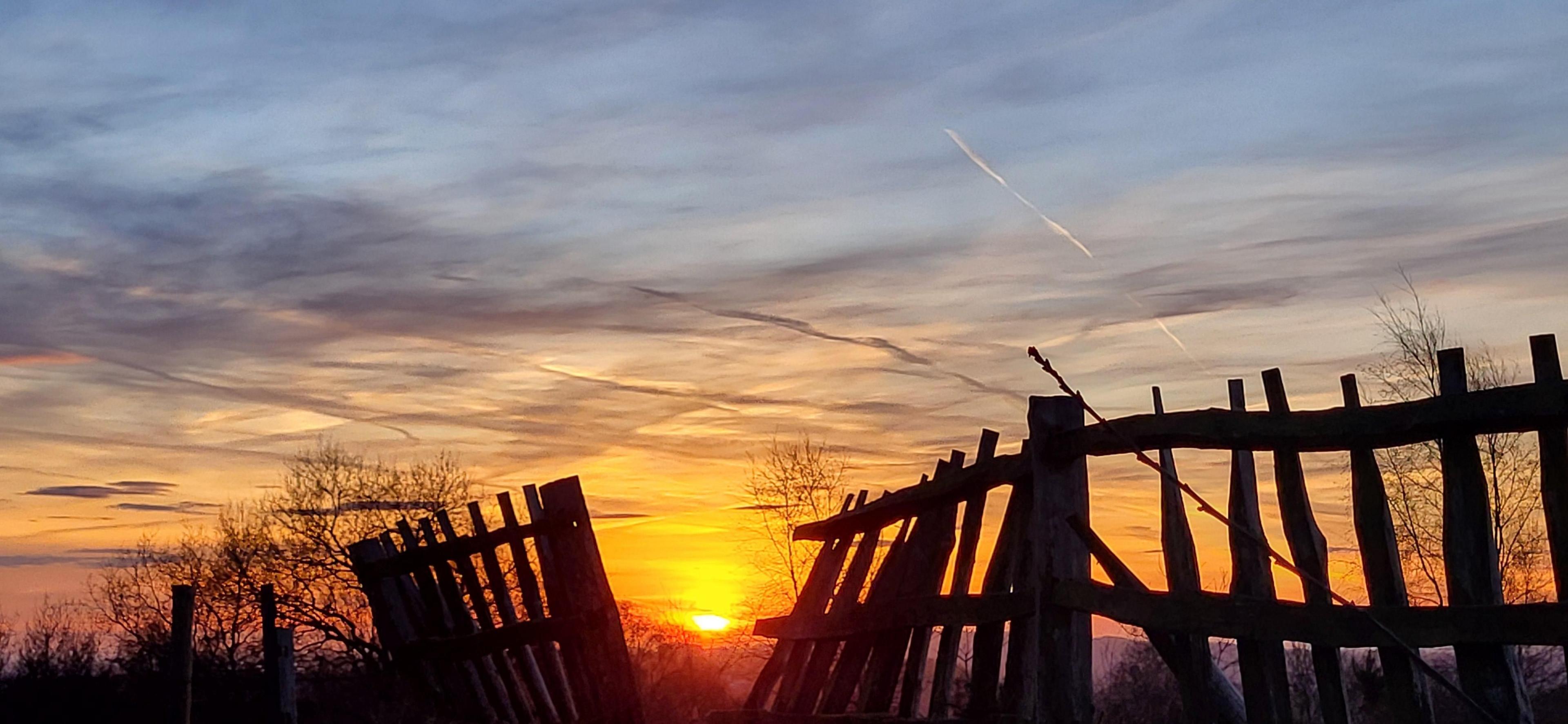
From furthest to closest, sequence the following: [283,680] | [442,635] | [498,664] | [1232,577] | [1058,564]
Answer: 1. [283,680]
2. [442,635]
3. [498,664]
4. [1058,564]
5. [1232,577]

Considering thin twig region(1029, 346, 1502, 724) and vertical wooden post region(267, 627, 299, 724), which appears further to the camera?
vertical wooden post region(267, 627, 299, 724)

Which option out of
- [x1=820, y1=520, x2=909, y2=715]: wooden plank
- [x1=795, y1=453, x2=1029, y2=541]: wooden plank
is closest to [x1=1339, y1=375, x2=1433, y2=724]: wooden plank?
[x1=795, y1=453, x2=1029, y2=541]: wooden plank

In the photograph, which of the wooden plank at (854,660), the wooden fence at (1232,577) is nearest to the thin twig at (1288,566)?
the wooden fence at (1232,577)

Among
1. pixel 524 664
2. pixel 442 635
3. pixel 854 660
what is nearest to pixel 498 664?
pixel 524 664

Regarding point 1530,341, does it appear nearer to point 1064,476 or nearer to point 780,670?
point 1064,476

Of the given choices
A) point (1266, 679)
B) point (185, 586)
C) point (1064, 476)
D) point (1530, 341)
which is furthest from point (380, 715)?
point (1530, 341)

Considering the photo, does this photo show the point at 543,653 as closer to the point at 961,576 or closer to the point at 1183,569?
the point at 961,576

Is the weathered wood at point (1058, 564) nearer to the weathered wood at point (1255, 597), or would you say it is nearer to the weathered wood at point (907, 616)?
the weathered wood at point (907, 616)

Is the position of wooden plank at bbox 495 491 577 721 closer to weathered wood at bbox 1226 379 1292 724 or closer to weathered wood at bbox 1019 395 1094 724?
weathered wood at bbox 1019 395 1094 724

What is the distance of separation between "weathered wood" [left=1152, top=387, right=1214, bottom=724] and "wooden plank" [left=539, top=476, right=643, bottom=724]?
543 cm

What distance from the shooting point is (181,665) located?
475 inches

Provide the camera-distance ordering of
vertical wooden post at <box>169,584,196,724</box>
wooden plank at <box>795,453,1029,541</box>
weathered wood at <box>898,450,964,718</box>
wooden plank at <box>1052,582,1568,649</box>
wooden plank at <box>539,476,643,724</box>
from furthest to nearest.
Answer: vertical wooden post at <box>169,584,196,724</box> → wooden plank at <box>539,476,643,724</box> → weathered wood at <box>898,450,964,718</box> → wooden plank at <box>795,453,1029,541</box> → wooden plank at <box>1052,582,1568,649</box>

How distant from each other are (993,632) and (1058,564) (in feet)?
2.63

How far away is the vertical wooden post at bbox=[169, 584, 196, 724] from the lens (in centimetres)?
1201
